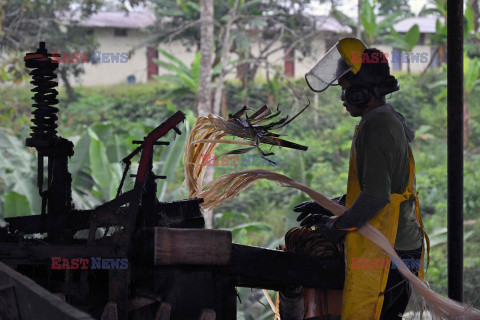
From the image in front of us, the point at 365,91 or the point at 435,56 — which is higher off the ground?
the point at 435,56

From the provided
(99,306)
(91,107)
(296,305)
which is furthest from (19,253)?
(91,107)

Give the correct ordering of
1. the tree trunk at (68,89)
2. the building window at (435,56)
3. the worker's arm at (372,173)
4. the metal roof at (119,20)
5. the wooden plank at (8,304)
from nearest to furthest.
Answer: the wooden plank at (8,304) < the worker's arm at (372,173) < the building window at (435,56) < the tree trunk at (68,89) < the metal roof at (119,20)

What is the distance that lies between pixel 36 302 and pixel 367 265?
1.27 m

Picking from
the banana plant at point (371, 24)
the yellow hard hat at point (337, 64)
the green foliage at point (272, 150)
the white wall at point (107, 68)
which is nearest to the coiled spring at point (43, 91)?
the yellow hard hat at point (337, 64)

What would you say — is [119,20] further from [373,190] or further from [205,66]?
[373,190]

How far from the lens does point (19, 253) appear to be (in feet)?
7.45

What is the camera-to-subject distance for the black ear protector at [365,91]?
2479 millimetres

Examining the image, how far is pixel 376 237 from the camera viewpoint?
241cm

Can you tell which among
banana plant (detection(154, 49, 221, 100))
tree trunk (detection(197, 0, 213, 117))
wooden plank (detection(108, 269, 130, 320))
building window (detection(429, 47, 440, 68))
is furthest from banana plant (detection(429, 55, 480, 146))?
wooden plank (detection(108, 269, 130, 320))

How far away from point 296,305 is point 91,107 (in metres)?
14.1

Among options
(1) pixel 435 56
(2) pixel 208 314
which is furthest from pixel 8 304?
(1) pixel 435 56

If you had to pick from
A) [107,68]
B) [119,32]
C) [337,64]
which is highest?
→ [119,32]

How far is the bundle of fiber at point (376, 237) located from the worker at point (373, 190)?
0.12 ft

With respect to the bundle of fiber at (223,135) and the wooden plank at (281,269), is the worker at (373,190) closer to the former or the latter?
the wooden plank at (281,269)
